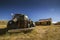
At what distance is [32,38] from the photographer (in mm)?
13812

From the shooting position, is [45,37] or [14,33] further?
[14,33]

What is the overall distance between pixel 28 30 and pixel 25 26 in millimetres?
1434

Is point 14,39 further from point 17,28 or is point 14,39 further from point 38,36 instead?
point 17,28

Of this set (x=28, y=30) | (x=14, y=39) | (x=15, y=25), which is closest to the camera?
(x=14, y=39)

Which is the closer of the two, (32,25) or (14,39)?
(14,39)

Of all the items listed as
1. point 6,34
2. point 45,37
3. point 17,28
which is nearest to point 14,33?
point 6,34

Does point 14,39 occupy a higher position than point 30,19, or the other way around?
point 30,19

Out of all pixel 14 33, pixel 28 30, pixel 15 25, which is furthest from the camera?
pixel 15 25

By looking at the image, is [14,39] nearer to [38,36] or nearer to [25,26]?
[38,36]

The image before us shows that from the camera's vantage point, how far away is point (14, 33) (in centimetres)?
1539

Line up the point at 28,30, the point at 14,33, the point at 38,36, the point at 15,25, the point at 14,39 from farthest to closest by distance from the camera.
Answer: the point at 15,25
the point at 28,30
the point at 14,33
the point at 38,36
the point at 14,39

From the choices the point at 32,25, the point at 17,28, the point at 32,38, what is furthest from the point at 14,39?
the point at 32,25

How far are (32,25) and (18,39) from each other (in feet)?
18.1

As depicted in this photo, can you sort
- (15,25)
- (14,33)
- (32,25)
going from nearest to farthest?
(14,33) < (15,25) < (32,25)
